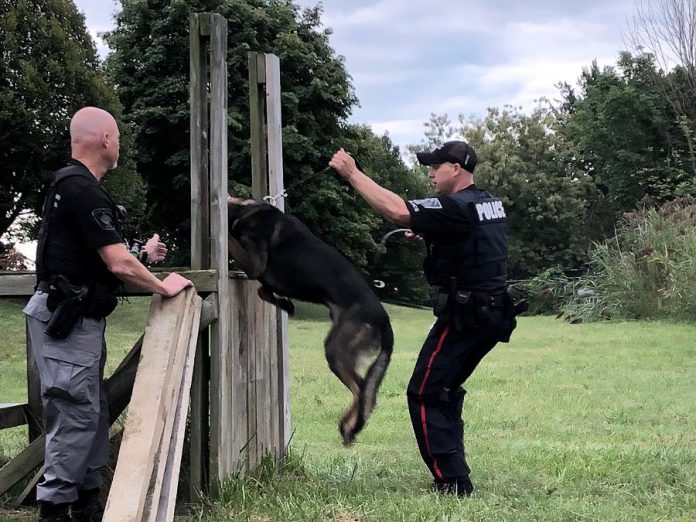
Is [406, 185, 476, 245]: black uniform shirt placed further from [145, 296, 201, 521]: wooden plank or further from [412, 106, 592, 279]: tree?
[412, 106, 592, 279]: tree

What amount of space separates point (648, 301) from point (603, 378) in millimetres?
7070

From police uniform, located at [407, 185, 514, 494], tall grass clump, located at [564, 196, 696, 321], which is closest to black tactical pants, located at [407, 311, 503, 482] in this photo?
police uniform, located at [407, 185, 514, 494]

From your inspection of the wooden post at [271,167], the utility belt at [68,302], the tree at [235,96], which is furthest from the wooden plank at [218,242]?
the tree at [235,96]

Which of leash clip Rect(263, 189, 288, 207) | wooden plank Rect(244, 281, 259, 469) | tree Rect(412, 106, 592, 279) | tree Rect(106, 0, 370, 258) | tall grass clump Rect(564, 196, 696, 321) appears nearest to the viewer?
wooden plank Rect(244, 281, 259, 469)

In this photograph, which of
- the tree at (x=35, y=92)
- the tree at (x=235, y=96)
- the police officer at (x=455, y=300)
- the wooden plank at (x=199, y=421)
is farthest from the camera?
the tree at (x=235, y=96)

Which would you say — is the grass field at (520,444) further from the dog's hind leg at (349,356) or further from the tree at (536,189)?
the tree at (536,189)

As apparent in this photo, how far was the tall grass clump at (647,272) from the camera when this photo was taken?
14.7 meters

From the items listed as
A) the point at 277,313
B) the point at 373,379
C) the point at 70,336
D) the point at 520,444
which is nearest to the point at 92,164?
the point at 70,336

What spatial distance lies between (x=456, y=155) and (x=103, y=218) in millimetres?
2022

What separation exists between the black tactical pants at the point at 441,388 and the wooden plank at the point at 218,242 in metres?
1.06

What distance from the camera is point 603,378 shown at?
29.9 feet

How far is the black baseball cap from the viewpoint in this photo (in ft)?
13.4

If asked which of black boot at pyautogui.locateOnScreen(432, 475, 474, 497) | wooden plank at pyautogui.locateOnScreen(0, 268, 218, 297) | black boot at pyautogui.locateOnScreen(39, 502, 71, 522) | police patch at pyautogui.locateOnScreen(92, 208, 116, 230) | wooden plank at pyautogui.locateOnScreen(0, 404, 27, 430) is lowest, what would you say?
black boot at pyautogui.locateOnScreen(432, 475, 474, 497)

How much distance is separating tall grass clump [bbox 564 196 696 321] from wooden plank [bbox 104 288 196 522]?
43.0ft
